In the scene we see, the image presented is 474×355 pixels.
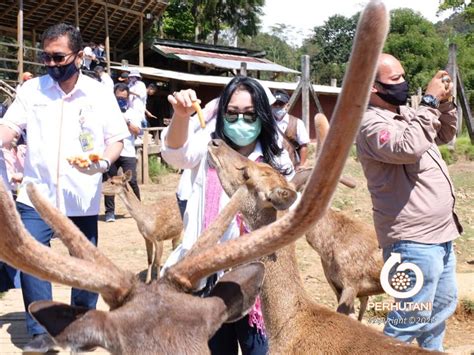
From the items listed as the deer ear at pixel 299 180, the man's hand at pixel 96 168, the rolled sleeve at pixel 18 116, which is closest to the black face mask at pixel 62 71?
the rolled sleeve at pixel 18 116

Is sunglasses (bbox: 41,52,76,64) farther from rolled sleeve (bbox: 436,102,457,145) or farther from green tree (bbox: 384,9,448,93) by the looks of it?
green tree (bbox: 384,9,448,93)

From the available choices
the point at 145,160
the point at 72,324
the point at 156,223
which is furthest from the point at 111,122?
the point at 145,160

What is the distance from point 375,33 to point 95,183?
354 centimetres

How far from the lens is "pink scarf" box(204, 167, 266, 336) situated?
386 cm

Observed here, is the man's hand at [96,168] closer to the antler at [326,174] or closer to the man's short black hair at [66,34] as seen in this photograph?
the man's short black hair at [66,34]

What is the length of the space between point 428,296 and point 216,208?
1.45m

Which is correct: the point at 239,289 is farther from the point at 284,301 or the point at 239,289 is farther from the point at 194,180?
the point at 194,180

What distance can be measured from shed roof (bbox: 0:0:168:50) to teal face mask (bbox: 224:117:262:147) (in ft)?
55.8

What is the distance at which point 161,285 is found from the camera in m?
2.50

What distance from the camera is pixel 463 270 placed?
340 inches

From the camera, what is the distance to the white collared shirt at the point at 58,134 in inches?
191

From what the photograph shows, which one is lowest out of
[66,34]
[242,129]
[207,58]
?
[207,58]

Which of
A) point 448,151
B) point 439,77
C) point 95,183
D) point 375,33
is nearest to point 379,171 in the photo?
point 439,77

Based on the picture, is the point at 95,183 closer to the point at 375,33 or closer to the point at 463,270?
the point at 375,33
